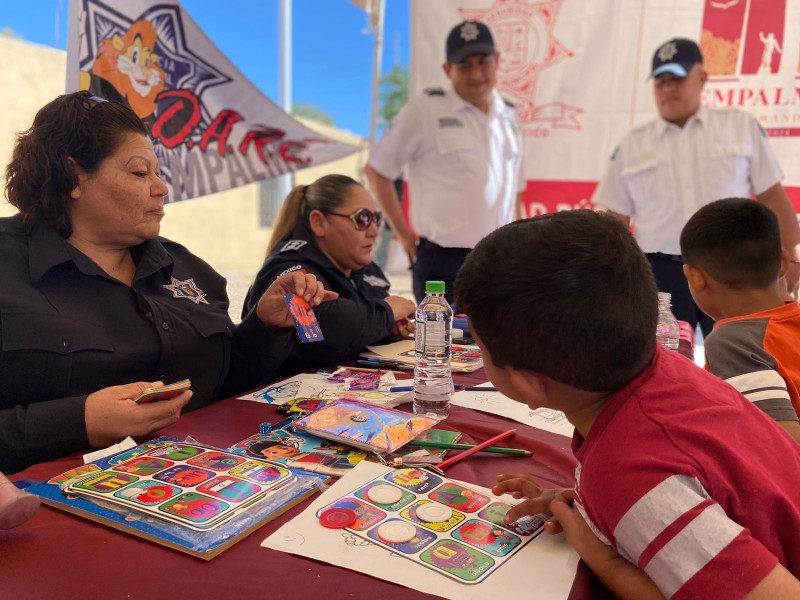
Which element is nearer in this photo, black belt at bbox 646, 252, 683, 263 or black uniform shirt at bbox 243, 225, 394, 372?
black uniform shirt at bbox 243, 225, 394, 372

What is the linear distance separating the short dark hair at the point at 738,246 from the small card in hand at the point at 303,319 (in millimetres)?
1092

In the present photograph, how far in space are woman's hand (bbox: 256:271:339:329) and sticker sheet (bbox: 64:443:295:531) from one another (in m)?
0.68

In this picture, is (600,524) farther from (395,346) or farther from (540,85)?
(540,85)

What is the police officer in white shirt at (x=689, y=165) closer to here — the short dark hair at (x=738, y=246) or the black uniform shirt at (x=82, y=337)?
the short dark hair at (x=738, y=246)

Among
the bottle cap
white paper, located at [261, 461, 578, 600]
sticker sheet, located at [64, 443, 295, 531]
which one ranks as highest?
the bottle cap

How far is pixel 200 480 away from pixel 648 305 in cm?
72

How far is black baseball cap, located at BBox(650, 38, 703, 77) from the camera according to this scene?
3.31 m

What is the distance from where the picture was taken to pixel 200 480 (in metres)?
1.01

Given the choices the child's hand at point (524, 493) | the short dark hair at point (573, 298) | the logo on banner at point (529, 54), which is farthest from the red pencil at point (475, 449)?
the logo on banner at point (529, 54)

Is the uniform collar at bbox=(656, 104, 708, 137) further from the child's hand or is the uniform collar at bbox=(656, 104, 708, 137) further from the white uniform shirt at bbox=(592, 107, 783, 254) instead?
the child's hand

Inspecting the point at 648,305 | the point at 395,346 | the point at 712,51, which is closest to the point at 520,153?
the point at 712,51

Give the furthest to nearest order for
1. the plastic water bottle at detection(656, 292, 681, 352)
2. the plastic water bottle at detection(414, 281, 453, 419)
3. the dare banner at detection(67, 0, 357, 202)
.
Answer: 1. the dare banner at detection(67, 0, 357, 202)
2. the plastic water bottle at detection(656, 292, 681, 352)
3. the plastic water bottle at detection(414, 281, 453, 419)

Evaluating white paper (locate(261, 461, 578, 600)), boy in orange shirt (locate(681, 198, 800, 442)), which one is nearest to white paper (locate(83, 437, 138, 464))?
white paper (locate(261, 461, 578, 600))

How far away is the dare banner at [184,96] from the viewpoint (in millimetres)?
2451
